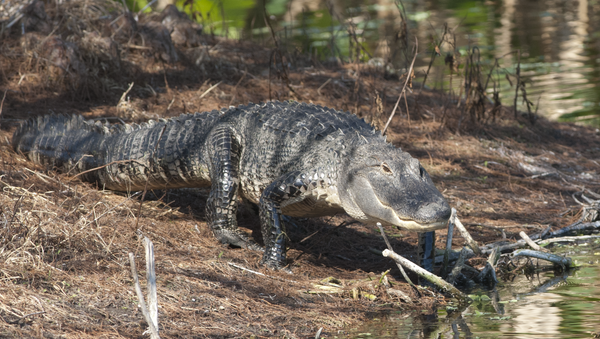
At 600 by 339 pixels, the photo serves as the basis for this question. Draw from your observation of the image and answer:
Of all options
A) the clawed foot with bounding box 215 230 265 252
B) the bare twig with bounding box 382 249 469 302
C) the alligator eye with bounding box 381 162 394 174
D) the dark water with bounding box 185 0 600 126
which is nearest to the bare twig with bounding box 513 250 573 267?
the bare twig with bounding box 382 249 469 302

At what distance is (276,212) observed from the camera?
432cm

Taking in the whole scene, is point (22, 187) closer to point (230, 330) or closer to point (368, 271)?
point (230, 330)

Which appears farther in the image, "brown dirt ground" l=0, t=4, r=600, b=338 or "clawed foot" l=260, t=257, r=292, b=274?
"clawed foot" l=260, t=257, r=292, b=274

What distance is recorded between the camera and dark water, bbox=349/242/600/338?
3.13 meters

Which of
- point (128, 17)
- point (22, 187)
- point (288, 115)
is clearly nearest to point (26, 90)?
point (128, 17)

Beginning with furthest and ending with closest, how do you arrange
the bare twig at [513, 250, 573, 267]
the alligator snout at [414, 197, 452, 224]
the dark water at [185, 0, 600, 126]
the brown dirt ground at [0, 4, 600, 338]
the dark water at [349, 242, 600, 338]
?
1. the dark water at [185, 0, 600, 126]
2. the bare twig at [513, 250, 573, 267]
3. the alligator snout at [414, 197, 452, 224]
4. the brown dirt ground at [0, 4, 600, 338]
5. the dark water at [349, 242, 600, 338]

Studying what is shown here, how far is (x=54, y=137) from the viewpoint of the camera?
17.4ft

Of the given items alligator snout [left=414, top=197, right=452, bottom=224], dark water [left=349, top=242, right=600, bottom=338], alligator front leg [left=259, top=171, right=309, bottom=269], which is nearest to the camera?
dark water [left=349, top=242, right=600, bottom=338]

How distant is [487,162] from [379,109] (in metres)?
1.51

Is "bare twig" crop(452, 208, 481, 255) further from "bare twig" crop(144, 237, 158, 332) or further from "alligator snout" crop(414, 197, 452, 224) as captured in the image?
"bare twig" crop(144, 237, 158, 332)

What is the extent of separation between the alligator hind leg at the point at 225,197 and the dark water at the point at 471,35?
2780 mm

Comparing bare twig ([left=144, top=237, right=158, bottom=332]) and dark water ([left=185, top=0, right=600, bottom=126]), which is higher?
bare twig ([left=144, top=237, right=158, bottom=332])

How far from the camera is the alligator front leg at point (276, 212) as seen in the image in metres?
4.23

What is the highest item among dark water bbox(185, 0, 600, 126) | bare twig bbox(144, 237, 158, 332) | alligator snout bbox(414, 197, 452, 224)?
bare twig bbox(144, 237, 158, 332)
